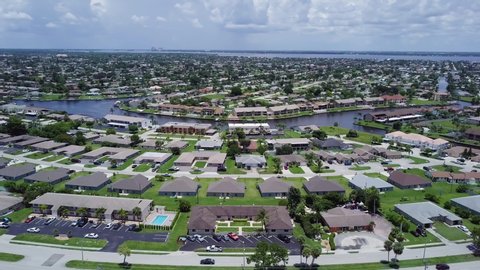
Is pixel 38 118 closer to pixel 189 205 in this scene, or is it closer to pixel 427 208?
pixel 189 205

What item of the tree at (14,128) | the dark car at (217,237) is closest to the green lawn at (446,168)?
the dark car at (217,237)

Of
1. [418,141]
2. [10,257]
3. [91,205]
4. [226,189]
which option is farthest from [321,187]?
[418,141]

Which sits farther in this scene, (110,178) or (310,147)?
(310,147)

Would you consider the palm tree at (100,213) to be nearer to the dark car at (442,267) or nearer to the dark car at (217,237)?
the dark car at (217,237)

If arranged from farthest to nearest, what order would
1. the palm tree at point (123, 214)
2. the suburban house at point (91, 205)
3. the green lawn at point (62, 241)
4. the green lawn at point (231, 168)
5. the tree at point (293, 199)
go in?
the green lawn at point (231, 168), the tree at point (293, 199), the suburban house at point (91, 205), the palm tree at point (123, 214), the green lawn at point (62, 241)

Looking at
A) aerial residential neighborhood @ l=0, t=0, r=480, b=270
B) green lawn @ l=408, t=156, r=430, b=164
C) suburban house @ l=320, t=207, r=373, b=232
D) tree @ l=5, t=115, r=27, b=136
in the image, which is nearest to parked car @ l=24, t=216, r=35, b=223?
aerial residential neighborhood @ l=0, t=0, r=480, b=270

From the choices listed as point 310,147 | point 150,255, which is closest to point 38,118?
point 310,147
